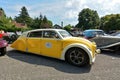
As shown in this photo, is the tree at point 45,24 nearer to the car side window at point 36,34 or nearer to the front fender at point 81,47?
the car side window at point 36,34

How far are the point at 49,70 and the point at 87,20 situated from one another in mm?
78323

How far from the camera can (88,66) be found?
7.50 m

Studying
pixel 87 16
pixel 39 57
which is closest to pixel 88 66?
pixel 39 57

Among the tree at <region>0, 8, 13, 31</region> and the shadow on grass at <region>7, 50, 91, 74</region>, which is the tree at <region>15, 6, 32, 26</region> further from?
the shadow on grass at <region>7, 50, 91, 74</region>

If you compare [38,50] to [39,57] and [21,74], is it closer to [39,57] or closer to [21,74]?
[39,57]

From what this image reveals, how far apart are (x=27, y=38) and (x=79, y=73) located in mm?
3710

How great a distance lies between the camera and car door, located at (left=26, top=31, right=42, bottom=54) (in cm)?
880

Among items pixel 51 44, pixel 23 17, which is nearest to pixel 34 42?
pixel 51 44

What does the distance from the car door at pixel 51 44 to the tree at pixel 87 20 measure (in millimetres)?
72450

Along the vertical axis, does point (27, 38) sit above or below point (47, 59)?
above

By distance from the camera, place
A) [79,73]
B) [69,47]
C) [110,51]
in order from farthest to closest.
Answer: [110,51] → [69,47] → [79,73]

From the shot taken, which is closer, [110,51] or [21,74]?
[21,74]

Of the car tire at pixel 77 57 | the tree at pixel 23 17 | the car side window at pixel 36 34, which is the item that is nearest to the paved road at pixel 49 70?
the car tire at pixel 77 57

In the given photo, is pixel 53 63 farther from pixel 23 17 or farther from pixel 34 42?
pixel 23 17
